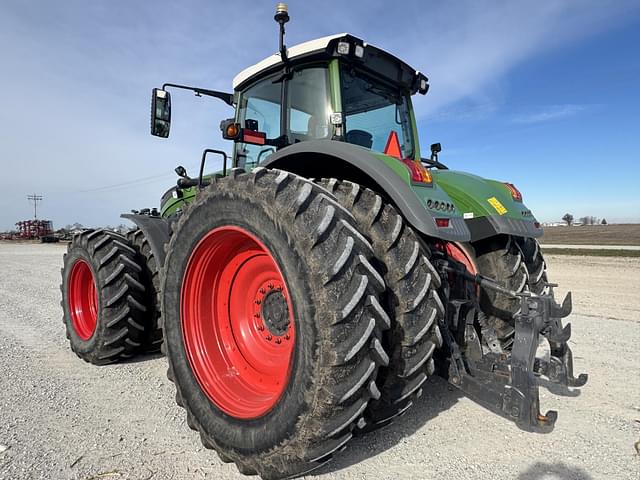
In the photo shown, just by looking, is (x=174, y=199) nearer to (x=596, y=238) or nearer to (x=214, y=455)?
(x=214, y=455)

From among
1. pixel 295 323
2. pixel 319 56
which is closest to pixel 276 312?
pixel 295 323

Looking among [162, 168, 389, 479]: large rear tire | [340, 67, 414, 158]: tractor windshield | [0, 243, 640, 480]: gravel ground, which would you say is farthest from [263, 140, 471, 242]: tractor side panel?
[0, 243, 640, 480]: gravel ground

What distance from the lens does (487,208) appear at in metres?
2.68

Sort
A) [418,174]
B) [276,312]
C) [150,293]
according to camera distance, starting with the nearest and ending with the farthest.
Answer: [418,174] → [276,312] → [150,293]

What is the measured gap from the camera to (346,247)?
1.70 meters

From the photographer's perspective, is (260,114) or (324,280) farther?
(260,114)

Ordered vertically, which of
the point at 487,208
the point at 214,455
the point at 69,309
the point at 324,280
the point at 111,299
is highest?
the point at 487,208

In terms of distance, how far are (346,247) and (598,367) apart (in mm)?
3014

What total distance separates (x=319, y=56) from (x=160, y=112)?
1.48m

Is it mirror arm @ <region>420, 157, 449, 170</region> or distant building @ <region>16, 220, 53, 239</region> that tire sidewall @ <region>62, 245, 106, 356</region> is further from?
distant building @ <region>16, 220, 53, 239</region>

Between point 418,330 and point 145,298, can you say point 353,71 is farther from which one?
point 145,298

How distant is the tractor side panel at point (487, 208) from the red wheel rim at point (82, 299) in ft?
11.0

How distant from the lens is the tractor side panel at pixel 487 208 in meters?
2.63

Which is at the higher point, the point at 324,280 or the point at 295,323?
Result: the point at 324,280
